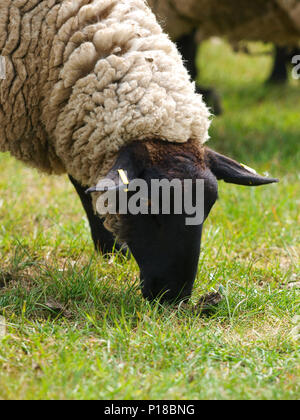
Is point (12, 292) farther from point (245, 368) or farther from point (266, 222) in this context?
point (266, 222)

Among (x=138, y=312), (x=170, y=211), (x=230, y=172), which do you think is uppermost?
(x=230, y=172)

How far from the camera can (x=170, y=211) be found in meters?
2.82

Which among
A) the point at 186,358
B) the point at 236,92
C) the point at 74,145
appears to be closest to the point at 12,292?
the point at 74,145

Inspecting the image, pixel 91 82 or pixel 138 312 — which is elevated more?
pixel 91 82

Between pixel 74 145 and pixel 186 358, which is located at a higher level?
pixel 74 145

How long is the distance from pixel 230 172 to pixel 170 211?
41 centimetres

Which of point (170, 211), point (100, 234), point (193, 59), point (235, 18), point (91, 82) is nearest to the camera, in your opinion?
point (170, 211)

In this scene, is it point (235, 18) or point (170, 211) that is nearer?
point (170, 211)

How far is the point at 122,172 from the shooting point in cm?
263

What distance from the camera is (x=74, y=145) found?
3082 mm

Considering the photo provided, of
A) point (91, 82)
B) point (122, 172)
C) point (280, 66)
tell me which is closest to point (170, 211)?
point (122, 172)

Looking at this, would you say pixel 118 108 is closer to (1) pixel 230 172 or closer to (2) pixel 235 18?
(1) pixel 230 172

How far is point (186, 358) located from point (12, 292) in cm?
105

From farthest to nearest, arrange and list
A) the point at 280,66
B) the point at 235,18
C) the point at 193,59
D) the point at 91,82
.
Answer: the point at 280,66
the point at 193,59
the point at 235,18
the point at 91,82
